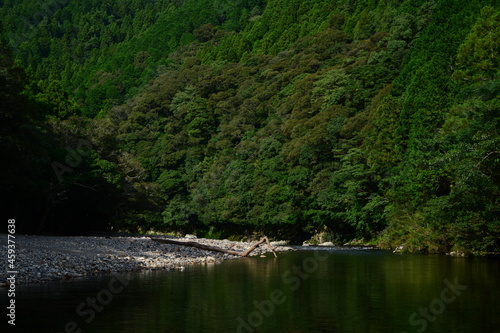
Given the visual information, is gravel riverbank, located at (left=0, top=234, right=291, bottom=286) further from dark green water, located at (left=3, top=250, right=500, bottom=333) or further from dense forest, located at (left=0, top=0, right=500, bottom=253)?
dense forest, located at (left=0, top=0, right=500, bottom=253)

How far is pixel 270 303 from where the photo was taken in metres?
16.6

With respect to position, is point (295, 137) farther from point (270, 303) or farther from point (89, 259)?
point (270, 303)

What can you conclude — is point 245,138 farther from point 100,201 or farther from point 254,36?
point 254,36

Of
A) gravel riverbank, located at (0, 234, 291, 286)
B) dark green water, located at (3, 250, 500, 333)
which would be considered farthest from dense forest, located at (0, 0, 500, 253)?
dark green water, located at (3, 250, 500, 333)

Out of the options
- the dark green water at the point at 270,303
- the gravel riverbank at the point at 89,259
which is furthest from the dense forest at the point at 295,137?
the dark green water at the point at 270,303

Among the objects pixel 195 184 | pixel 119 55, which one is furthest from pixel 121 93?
pixel 195 184

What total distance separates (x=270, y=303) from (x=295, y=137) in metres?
54.3

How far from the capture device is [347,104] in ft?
225

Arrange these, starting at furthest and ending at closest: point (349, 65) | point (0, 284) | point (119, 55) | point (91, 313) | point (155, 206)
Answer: point (119, 55), point (349, 65), point (155, 206), point (0, 284), point (91, 313)

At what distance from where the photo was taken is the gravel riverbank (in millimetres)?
20688

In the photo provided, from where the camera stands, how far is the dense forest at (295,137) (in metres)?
32.7

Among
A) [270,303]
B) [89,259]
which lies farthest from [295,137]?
[270,303]

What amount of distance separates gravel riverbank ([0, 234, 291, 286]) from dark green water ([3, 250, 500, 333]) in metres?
1.65

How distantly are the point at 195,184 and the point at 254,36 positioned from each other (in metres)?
65.3
